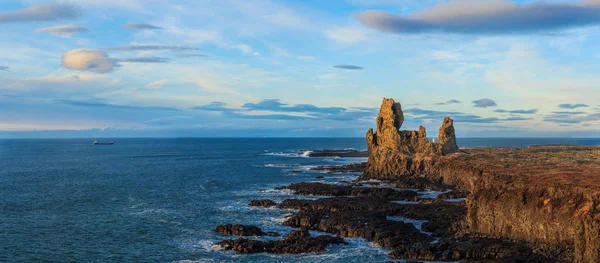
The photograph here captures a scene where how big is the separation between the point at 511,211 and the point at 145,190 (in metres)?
62.4

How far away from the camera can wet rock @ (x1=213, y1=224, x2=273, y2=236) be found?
48188mm

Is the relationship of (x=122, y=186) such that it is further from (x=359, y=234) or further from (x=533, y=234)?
(x=533, y=234)

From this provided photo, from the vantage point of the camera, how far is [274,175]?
111 metres

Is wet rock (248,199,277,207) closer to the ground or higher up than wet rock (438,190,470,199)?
closer to the ground

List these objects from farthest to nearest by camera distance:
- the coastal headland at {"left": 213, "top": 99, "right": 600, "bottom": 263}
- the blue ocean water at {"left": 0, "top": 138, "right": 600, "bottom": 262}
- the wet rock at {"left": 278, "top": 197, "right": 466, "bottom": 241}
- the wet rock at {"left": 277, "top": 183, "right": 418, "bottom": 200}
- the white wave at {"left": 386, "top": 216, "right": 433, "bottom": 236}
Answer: the wet rock at {"left": 277, "top": 183, "right": 418, "bottom": 200} < the white wave at {"left": 386, "top": 216, "right": 433, "bottom": 236} < the wet rock at {"left": 278, "top": 197, "right": 466, "bottom": 241} < the blue ocean water at {"left": 0, "top": 138, "right": 600, "bottom": 262} < the coastal headland at {"left": 213, "top": 99, "right": 600, "bottom": 263}

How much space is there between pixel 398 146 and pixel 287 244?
A: 231 feet

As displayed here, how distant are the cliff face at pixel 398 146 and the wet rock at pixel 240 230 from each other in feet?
183

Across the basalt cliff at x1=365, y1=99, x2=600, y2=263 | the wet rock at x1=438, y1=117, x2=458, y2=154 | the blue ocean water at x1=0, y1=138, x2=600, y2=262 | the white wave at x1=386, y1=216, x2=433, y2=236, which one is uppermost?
the wet rock at x1=438, y1=117, x2=458, y2=154

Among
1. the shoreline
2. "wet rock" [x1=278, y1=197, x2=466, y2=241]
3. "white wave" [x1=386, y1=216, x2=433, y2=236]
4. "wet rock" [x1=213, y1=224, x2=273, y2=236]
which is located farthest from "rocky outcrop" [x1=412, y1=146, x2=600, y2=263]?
"wet rock" [x1=213, y1=224, x2=273, y2=236]

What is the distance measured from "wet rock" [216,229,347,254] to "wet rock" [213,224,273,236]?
10.8ft

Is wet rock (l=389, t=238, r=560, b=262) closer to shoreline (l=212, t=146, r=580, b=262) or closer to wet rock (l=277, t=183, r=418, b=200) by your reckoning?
shoreline (l=212, t=146, r=580, b=262)

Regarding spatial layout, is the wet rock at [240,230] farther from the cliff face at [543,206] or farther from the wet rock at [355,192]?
the wet rock at [355,192]

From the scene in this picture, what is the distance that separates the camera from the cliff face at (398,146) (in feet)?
327

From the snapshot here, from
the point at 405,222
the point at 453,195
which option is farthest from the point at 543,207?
the point at 453,195
